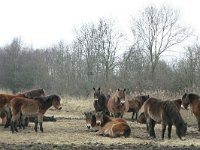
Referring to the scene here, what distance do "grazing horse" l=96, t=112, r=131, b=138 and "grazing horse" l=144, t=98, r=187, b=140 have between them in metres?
0.97

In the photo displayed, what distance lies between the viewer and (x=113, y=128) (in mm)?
13211

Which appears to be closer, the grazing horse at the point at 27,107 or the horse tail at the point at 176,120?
the horse tail at the point at 176,120

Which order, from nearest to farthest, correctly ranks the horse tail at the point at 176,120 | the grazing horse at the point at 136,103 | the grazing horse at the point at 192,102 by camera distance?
1. the horse tail at the point at 176,120
2. the grazing horse at the point at 192,102
3. the grazing horse at the point at 136,103

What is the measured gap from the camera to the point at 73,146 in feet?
35.8

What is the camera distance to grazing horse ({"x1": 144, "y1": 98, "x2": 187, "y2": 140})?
41.5 feet

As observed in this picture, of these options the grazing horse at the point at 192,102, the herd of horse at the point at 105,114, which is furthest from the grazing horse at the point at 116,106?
the grazing horse at the point at 192,102

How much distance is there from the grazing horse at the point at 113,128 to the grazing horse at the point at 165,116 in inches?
38.0

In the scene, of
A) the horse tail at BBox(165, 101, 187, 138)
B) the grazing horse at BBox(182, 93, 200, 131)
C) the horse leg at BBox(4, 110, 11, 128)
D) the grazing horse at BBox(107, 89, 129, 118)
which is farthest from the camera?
the grazing horse at BBox(107, 89, 129, 118)

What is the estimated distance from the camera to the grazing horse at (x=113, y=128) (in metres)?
13.2

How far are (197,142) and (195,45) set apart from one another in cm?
2757

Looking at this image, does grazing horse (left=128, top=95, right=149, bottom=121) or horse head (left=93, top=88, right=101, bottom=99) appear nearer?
horse head (left=93, top=88, right=101, bottom=99)

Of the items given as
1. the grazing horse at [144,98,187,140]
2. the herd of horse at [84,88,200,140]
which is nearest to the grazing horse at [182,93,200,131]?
the herd of horse at [84,88,200,140]

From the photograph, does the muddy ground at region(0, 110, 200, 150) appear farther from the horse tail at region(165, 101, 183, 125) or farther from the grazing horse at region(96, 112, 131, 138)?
the horse tail at region(165, 101, 183, 125)

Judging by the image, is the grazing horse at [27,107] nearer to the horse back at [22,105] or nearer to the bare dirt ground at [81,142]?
the horse back at [22,105]
